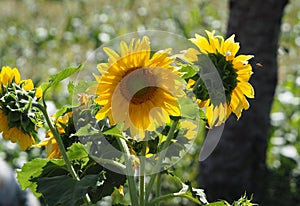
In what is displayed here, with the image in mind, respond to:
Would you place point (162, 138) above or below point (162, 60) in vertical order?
below

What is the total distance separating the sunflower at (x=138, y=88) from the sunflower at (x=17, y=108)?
128 mm

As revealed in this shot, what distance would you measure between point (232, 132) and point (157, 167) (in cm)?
205

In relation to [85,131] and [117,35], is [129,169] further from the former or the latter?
[117,35]

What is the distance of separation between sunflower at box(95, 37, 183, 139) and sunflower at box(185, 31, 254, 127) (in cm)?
6

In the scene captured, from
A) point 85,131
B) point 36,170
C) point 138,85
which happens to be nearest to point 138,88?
point 138,85

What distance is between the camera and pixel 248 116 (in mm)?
3332

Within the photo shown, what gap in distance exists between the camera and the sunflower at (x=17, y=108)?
1.25m

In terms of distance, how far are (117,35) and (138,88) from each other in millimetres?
3713

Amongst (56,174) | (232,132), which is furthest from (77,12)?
(56,174)

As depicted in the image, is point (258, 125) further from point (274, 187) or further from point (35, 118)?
point (35, 118)

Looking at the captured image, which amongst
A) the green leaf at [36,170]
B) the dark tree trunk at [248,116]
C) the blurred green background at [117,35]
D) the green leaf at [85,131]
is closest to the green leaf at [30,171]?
the green leaf at [36,170]

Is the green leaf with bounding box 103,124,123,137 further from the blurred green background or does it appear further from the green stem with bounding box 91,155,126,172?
the blurred green background

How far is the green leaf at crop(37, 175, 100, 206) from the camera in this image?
125 centimetres

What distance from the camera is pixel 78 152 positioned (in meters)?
1.35
